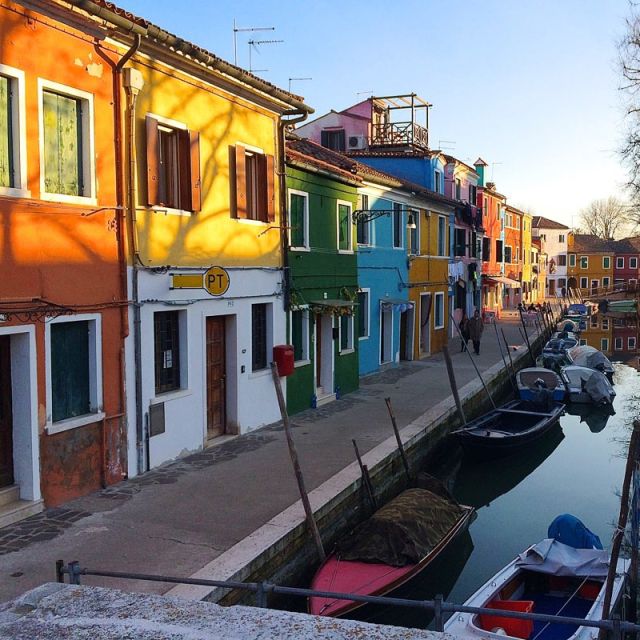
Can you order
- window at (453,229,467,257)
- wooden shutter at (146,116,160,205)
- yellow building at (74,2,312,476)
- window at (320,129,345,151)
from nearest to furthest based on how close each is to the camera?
yellow building at (74,2,312,476) → wooden shutter at (146,116,160,205) → window at (320,129,345,151) → window at (453,229,467,257)

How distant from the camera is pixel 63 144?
364 inches

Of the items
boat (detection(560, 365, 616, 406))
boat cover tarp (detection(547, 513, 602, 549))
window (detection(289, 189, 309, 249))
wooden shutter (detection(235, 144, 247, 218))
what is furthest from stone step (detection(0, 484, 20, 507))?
boat (detection(560, 365, 616, 406))

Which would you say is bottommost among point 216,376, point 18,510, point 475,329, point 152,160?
point 18,510

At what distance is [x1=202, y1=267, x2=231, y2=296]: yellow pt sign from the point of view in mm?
12109

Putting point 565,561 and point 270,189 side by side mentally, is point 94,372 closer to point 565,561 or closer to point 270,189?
point 270,189

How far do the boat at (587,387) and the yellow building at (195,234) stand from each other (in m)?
13.4

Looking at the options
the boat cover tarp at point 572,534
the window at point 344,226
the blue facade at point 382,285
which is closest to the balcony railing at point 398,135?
the blue facade at point 382,285

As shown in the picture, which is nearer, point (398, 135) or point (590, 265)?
point (398, 135)

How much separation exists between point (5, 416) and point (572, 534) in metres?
7.37

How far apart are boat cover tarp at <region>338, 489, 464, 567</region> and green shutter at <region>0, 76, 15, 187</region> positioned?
6036 mm

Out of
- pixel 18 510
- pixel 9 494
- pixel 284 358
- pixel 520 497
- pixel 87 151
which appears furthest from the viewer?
pixel 520 497

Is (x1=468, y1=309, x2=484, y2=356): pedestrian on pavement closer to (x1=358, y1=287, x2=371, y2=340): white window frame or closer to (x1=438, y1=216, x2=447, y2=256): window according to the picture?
(x1=438, y1=216, x2=447, y2=256): window

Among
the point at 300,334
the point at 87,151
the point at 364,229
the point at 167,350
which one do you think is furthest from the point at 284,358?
the point at 364,229

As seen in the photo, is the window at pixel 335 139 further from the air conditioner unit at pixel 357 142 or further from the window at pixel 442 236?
the window at pixel 442 236
